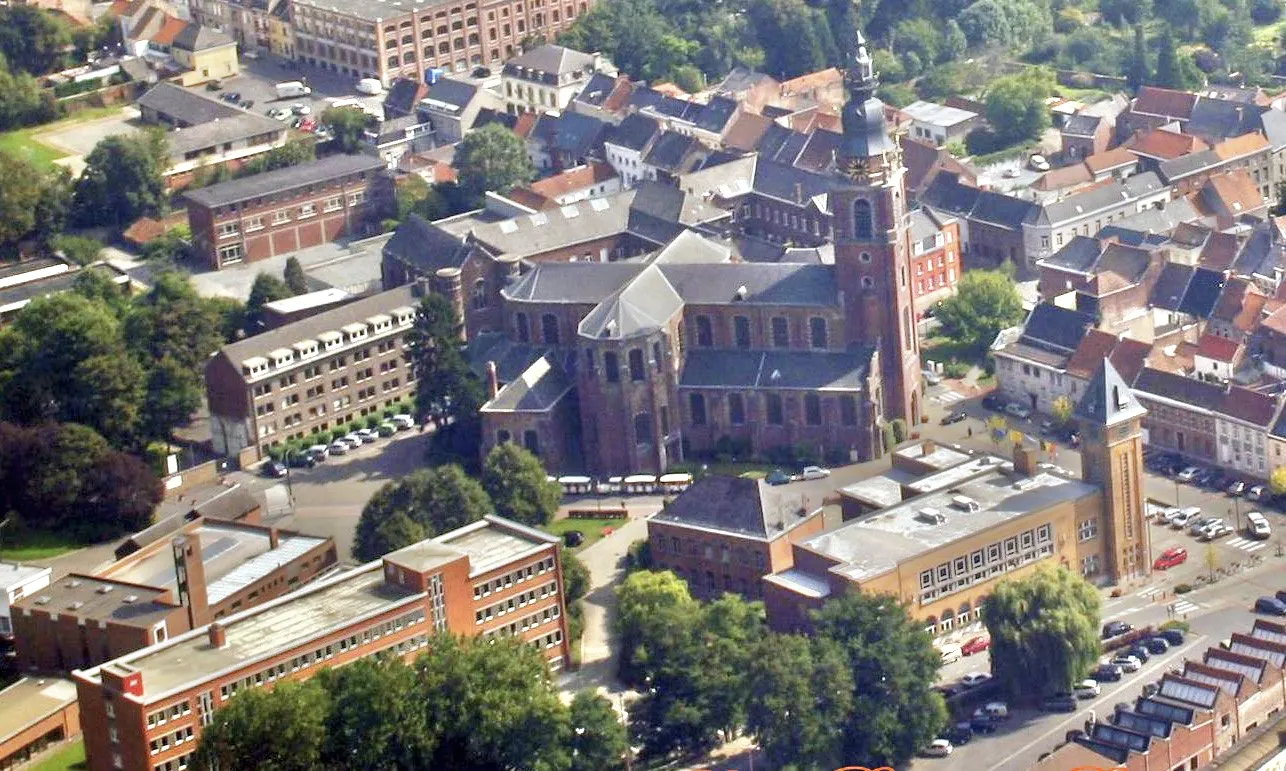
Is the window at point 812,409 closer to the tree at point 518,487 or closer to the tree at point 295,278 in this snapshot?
the tree at point 518,487

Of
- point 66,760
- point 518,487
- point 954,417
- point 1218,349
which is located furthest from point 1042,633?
point 66,760

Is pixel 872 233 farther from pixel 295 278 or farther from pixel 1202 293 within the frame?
pixel 295 278

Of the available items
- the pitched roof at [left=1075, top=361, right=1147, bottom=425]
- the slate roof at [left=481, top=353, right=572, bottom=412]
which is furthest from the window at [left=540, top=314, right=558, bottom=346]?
the pitched roof at [left=1075, top=361, right=1147, bottom=425]

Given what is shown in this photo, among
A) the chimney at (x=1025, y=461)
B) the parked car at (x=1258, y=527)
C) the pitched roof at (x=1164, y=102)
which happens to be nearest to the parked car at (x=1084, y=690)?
the chimney at (x=1025, y=461)

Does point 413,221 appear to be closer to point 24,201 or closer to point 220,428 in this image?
point 220,428

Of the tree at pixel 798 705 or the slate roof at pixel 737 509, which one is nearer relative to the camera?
the tree at pixel 798 705

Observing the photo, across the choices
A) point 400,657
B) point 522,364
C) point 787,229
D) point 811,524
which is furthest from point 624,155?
point 400,657
